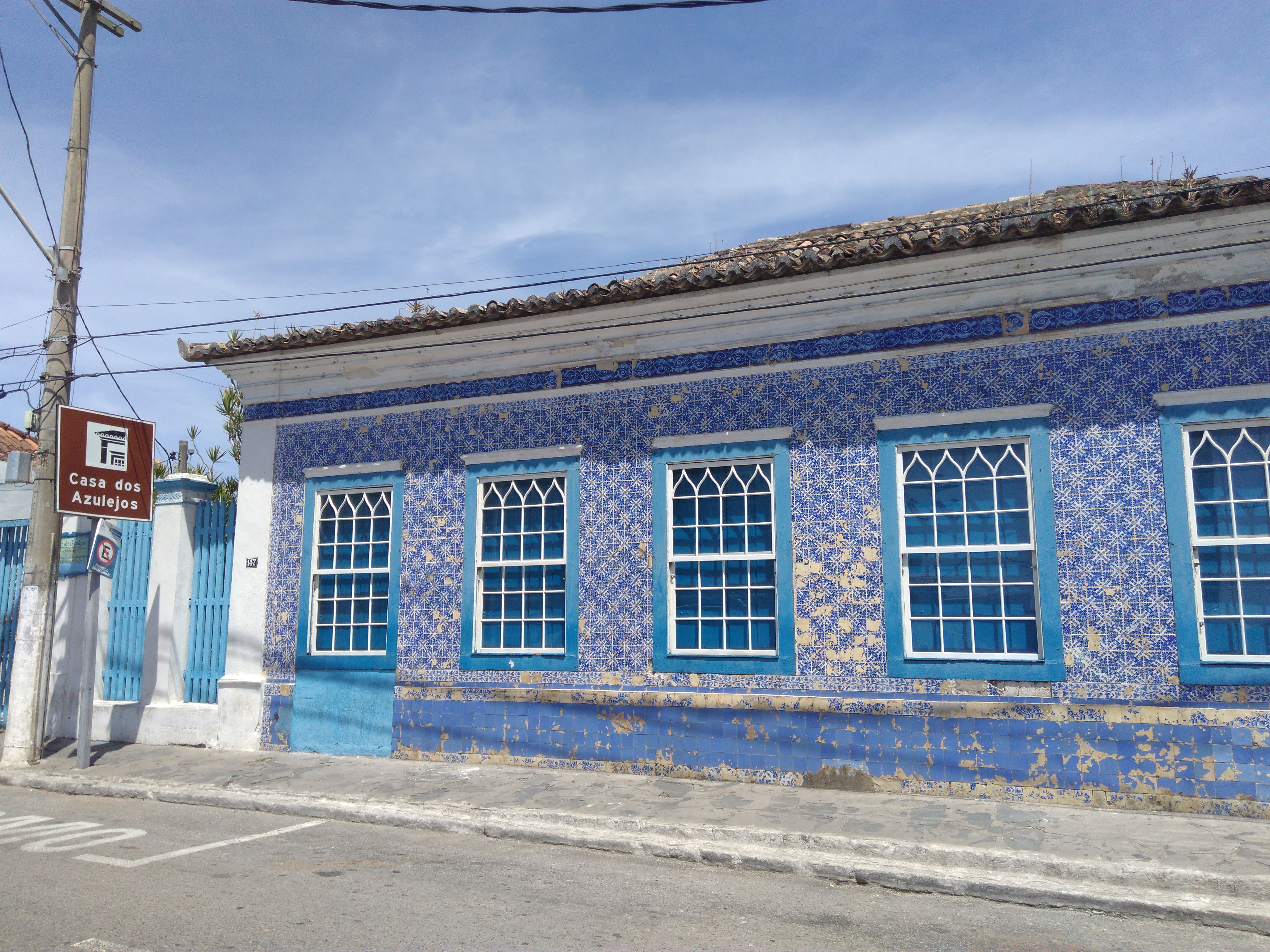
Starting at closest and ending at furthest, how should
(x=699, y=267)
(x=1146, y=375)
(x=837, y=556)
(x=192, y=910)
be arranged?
(x=192, y=910) → (x=1146, y=375) → (x=837, y=556) → (x=699, y=267)

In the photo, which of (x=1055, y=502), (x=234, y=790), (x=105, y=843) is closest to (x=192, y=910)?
(x=105, y=843)

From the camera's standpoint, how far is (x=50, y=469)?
359 inches

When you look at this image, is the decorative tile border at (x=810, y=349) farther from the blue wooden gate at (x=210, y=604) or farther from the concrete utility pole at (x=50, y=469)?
the concrete utility pole at (x=50, y=469)

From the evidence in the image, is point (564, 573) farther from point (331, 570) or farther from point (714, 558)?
point (331, 570)

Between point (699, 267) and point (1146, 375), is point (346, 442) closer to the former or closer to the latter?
point (699, 267)

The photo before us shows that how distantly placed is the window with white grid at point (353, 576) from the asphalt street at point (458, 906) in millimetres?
3143

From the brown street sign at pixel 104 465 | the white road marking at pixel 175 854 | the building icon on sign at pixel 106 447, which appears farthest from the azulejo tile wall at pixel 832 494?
the white road marking at pixel 175 854

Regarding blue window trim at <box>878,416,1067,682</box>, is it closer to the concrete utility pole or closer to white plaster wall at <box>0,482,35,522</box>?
the concrete utility pole

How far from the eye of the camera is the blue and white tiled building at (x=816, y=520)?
662 cm

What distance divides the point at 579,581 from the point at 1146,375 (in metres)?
4.68

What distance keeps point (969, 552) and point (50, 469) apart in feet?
26.9

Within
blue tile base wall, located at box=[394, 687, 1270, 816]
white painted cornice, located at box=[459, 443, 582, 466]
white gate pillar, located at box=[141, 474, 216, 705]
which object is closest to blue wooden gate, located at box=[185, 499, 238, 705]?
white gate pillar, located at box=[141, 474, 216, 705]

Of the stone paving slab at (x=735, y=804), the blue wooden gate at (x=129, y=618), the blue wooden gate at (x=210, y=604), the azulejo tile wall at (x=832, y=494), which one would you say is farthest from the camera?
the blue wooden gate at (x=129, y=618)

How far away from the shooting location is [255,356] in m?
9.98
